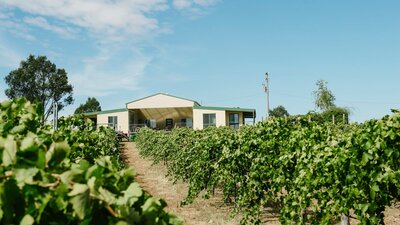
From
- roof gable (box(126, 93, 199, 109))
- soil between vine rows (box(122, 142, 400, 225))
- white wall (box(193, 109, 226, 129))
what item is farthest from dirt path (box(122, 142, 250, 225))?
roof gable (box(126, 93, 199, 109))

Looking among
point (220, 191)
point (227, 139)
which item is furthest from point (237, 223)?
point (220, 191)

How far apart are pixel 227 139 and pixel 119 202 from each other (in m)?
9.07

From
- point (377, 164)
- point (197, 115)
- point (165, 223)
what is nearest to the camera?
point (165, 223)

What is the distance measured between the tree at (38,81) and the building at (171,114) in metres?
20.6

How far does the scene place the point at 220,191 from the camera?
1438cm

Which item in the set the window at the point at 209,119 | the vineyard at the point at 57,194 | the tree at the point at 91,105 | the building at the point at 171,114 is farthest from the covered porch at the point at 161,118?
the tree at the point at 91,105

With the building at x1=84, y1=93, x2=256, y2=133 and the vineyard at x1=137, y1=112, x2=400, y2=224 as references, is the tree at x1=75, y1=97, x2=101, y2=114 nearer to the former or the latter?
the building at x1=84, y1=93, x2=256, y2=133

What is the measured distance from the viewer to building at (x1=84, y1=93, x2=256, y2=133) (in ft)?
155

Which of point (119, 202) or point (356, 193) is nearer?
point (119, 202)

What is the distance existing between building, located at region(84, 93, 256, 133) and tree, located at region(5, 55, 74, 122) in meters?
20.6

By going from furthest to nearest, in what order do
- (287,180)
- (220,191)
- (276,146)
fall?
(220,191) < (276,146) < (287,180)

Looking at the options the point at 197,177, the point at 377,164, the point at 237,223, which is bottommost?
the point at 237,223

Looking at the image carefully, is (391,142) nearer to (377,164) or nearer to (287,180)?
(377,164)

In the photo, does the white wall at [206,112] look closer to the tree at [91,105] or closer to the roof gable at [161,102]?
the roof gable at [161,102]
